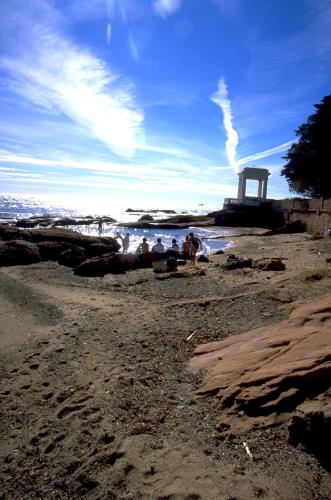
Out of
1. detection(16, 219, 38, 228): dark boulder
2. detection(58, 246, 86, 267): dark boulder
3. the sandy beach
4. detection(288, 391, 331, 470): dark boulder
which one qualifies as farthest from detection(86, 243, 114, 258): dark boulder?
detection(16, 219, 38, 228): dark boulder

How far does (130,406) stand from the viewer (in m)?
4.92

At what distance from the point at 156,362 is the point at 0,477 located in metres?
3.14

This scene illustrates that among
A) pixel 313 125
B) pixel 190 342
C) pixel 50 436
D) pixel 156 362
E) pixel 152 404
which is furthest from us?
pixel 313 125

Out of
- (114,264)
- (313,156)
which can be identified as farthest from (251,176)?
(114,264)

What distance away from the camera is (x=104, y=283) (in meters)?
14.1

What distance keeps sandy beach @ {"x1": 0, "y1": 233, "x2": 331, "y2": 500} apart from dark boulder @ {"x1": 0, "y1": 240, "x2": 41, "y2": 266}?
677cm

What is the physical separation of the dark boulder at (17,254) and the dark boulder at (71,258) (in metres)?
1.42

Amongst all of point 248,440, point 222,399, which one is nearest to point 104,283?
point 222,399

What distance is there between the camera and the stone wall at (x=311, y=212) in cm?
3147

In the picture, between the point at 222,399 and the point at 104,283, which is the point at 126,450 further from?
the point at 104,283

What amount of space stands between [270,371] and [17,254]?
53.1 feet

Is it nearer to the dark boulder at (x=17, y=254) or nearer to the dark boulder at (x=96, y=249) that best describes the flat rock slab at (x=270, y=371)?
the dark boulder at (x=17, y=254)

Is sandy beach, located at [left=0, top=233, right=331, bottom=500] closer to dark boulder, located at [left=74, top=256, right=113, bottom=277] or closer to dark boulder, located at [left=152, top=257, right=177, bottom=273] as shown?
dark boulder, located at [left=74, top=256, right=113, bottom=277]

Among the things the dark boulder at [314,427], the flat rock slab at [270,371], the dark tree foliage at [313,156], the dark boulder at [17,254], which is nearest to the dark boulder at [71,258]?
the dark boulder at [17,254]
